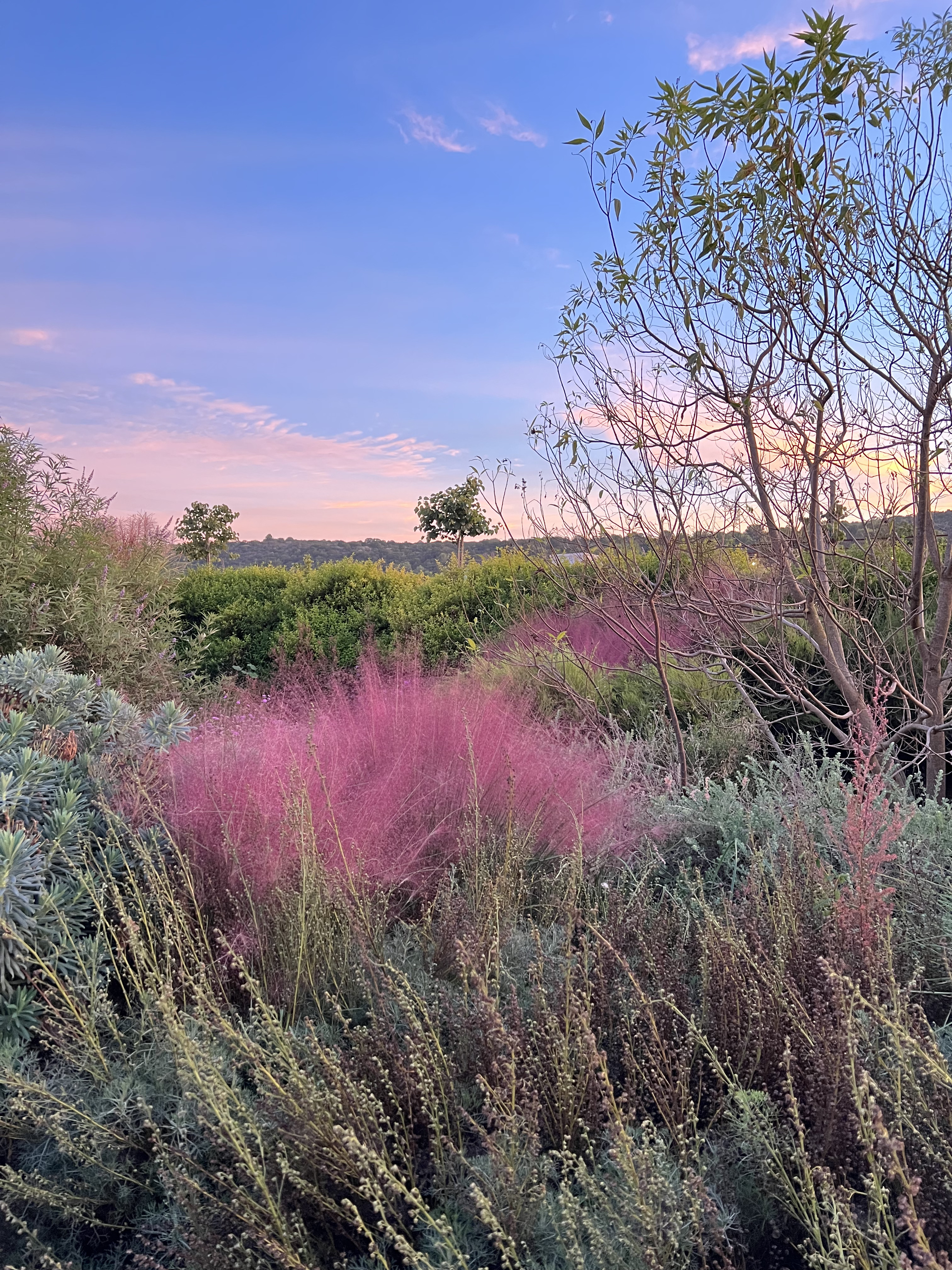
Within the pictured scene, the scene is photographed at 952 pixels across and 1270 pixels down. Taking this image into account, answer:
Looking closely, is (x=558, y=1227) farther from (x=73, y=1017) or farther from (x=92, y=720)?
(x=92, y=720)

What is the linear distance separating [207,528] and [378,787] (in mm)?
20727

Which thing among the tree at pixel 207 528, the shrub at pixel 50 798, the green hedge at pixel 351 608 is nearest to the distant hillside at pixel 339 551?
the tree at pixel 207 528

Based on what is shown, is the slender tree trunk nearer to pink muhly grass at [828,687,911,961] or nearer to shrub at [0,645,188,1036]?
pink muhly grass at [828,687,911,961]

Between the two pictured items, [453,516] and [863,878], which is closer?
A: [863,878]

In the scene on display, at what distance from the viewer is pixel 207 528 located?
21.9 meters

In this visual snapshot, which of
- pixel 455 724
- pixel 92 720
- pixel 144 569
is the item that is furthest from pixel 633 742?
pixel 144 569

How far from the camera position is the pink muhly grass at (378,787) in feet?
8.24

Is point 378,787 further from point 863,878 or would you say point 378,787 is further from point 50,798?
point 863,878

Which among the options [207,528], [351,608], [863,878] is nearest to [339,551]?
[207,528]

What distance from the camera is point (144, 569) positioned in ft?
23.8

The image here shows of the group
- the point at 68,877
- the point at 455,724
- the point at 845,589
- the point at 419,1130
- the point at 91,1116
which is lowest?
the point at 419,1130

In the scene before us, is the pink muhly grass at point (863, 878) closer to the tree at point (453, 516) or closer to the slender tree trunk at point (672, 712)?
the slender tree trunk at point (672, 712)

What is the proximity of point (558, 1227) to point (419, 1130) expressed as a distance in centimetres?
54

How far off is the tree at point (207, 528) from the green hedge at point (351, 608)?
471 inches
